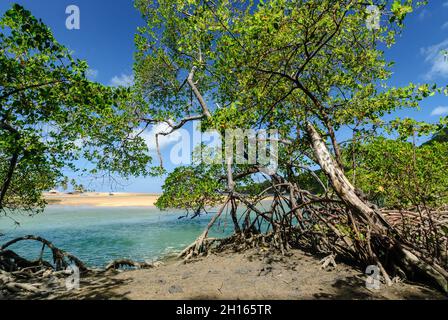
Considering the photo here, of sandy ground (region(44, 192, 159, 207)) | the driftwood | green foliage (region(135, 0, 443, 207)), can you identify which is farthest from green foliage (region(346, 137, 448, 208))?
sandy ground (region(44, 192, 159, 207))

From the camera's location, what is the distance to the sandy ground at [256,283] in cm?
587

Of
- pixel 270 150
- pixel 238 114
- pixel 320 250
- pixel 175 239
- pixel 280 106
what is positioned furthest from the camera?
pixel 175 239

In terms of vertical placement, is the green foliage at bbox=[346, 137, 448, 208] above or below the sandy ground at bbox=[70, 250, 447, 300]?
above

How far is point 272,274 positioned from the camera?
7395 mm

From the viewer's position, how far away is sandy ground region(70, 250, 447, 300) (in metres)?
5.87

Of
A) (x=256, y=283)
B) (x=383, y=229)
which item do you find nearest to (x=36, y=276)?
(x=256, y=283)

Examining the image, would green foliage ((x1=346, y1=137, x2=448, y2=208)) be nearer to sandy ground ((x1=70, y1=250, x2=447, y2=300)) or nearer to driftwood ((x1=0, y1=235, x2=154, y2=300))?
sandy ground ((x1=70, y1=250, x2=447, y2=300))

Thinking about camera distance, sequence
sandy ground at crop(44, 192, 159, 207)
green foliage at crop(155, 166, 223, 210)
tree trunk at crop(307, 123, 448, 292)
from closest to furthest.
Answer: tree trunk at crop(307, 123, 448, 292) → green foliage at crop(155, 166, 223, 210) → sandy ground at crop(44, 192, 159, 207)

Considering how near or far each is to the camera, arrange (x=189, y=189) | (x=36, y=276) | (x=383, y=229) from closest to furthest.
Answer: (x=383, y=229) < (x=36, y=276) < (x=189, y=189)

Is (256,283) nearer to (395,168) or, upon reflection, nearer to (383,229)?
(383,229)

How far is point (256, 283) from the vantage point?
22.1ft
